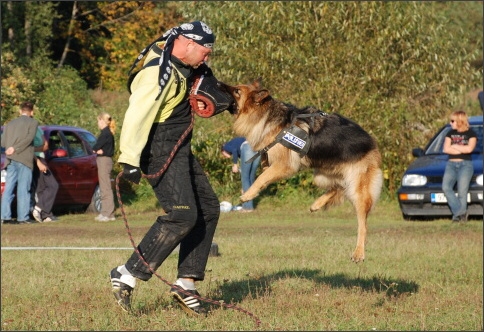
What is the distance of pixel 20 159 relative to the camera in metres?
15.7

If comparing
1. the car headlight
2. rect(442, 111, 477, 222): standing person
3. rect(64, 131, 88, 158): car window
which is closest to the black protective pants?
rect(442, 111, 477, 222): standing person

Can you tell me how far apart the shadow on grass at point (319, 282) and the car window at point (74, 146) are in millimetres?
9102

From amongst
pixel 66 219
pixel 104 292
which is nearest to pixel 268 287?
pixel 104 292

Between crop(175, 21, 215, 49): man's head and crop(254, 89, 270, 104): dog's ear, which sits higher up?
crop(175, 21, 215, 49): man's head

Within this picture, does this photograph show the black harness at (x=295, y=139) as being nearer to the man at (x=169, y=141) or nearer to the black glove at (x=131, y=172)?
the man at (x=169, y=141)

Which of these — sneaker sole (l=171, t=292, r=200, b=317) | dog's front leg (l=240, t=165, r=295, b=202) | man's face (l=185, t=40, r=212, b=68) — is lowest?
sneaker sole (l=171, t=292, r=200, b=317)

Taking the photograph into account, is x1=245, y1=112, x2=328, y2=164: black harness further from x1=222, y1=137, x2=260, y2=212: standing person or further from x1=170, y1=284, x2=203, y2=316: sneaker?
x1=222, y1=137, x2=260, y2=212: standing person

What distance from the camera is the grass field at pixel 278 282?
6.51 metres

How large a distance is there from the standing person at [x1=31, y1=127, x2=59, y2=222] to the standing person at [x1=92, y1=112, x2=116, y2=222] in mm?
937

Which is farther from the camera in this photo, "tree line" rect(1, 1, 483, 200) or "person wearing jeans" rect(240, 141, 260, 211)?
"tree line" rect(1, 1, 483, 200)

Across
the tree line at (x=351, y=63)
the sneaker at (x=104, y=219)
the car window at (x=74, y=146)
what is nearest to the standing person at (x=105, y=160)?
the sneaker at (x=104, y=219)

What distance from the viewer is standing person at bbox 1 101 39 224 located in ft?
50.9

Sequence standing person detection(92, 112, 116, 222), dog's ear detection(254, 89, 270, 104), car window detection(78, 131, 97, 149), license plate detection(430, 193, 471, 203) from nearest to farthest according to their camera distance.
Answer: dog's ear detection(254, 89, 270, 104)
license plate detection(430, 193, 471, 203)
standing person detection(92, 112, 116, 222)
car window detection(78, 131, 97, 149)

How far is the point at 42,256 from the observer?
10703mm
